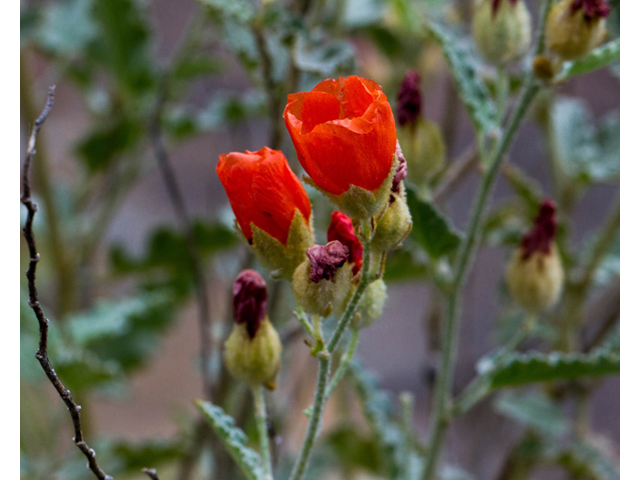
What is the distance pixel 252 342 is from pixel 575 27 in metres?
0.22

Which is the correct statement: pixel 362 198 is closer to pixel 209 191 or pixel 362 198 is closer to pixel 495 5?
pixel 495 5

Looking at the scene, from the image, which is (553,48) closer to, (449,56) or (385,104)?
(449,56)

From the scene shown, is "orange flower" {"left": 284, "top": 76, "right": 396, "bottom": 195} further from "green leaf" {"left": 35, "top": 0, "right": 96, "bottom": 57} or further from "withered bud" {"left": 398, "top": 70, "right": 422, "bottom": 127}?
"green leaf" {"left": 35, "top": 0, "right": 96, "bottom": 57}

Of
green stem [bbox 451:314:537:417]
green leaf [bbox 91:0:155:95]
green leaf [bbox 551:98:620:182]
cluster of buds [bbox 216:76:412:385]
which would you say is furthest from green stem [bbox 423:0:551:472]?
green leaf [bbox 91:0:155:95]

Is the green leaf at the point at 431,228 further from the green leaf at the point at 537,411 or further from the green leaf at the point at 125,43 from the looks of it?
the green leaf at the point at 125,43

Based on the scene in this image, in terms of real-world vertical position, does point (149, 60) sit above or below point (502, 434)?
above

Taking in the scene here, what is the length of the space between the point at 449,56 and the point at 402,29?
33 cm

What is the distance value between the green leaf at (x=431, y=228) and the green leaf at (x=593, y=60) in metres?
0.09

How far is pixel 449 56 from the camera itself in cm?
36

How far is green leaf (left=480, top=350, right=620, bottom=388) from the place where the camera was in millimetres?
347

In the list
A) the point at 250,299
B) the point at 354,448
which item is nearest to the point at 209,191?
the point at 354,448

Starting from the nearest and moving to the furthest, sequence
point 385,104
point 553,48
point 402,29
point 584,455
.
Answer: point 385,104 < point 553,48 < point 584,455 < point 402,29

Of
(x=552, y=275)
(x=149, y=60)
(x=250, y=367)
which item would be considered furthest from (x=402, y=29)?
(x=250, y=367)

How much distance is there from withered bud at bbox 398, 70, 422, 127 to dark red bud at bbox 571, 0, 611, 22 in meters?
0.09
